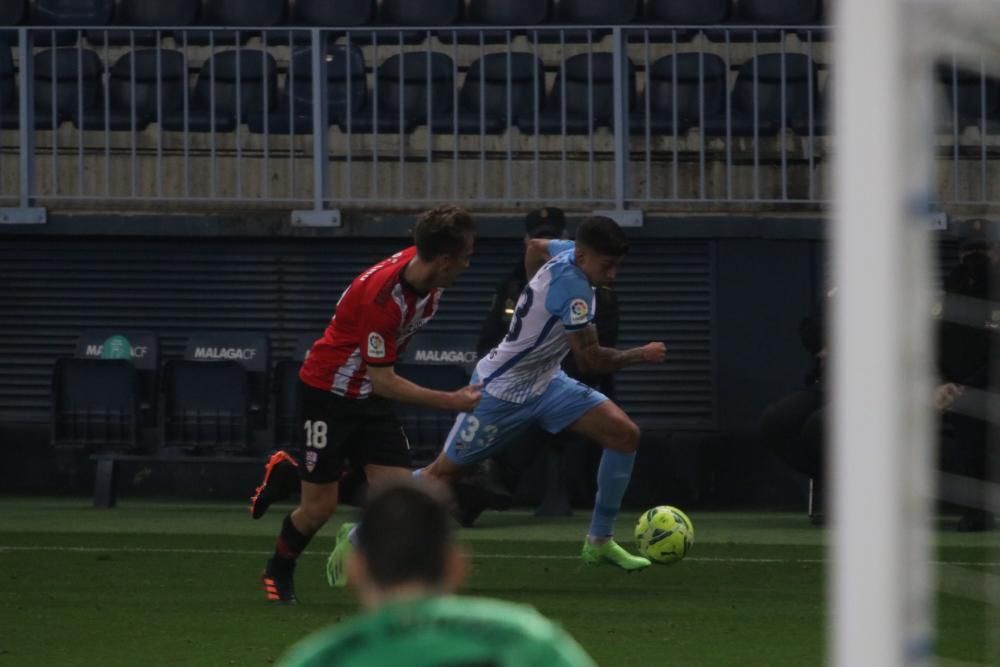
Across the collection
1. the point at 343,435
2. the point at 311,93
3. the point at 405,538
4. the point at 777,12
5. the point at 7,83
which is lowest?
the point at 343,435

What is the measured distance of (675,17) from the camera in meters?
16.2

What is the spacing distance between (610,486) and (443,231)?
1.99 m

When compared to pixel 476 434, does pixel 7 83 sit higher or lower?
higher

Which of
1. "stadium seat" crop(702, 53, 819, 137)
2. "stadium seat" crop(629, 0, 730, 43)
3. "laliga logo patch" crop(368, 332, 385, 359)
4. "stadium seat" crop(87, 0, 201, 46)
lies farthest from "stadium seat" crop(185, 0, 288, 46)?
"laliga logo patch" crop(368, 332, 385, 359)

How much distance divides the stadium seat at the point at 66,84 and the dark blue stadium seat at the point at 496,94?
264 cm

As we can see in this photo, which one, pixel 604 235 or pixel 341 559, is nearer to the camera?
pixel 341 559

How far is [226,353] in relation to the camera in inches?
583

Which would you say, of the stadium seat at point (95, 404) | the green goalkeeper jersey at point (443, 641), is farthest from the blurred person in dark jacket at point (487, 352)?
the green goalkeeper jersey at point (443, 641)

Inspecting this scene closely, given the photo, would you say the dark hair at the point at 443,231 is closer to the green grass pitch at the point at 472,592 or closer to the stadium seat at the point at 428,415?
the green grass pitch at the point at 472,592

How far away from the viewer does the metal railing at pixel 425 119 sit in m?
15.0

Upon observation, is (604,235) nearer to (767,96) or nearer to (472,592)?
(472,592)

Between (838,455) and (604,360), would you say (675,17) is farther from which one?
(838,455)

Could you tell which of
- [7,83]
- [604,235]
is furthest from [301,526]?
[7,83]

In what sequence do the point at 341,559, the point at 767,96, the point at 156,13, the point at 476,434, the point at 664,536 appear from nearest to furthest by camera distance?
the point at 341,559, the point at 476,434, the point at 664,536, the point at 767,96, the point at 156,13
